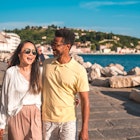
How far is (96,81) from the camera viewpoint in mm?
11961

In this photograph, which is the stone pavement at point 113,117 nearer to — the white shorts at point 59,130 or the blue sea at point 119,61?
the white shorts at point 59,130

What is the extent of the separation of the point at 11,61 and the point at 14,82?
28 cm

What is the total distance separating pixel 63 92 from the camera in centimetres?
297

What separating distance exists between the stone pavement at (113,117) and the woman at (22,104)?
2.20 m

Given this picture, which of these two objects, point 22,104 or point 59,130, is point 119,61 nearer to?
point 59,130

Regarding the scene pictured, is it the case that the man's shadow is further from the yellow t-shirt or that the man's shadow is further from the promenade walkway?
the yellow t-shirt

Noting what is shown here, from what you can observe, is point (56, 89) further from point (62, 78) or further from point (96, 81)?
point (96, 81)

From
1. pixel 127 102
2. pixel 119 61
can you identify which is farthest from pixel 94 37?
pixel 127 102

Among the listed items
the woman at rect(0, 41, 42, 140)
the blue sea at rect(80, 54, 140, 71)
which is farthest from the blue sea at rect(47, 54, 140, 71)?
the woman at rect(0, 41, 42, 140)

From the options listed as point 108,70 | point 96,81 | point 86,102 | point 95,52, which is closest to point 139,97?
point 96,81

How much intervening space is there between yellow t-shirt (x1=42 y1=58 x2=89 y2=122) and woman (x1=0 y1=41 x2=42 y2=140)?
8 cm

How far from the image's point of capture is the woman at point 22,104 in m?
2.94

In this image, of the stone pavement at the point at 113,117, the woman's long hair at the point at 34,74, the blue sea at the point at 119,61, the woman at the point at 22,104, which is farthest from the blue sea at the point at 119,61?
the woman at the point at 22,104

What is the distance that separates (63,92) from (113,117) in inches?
141
